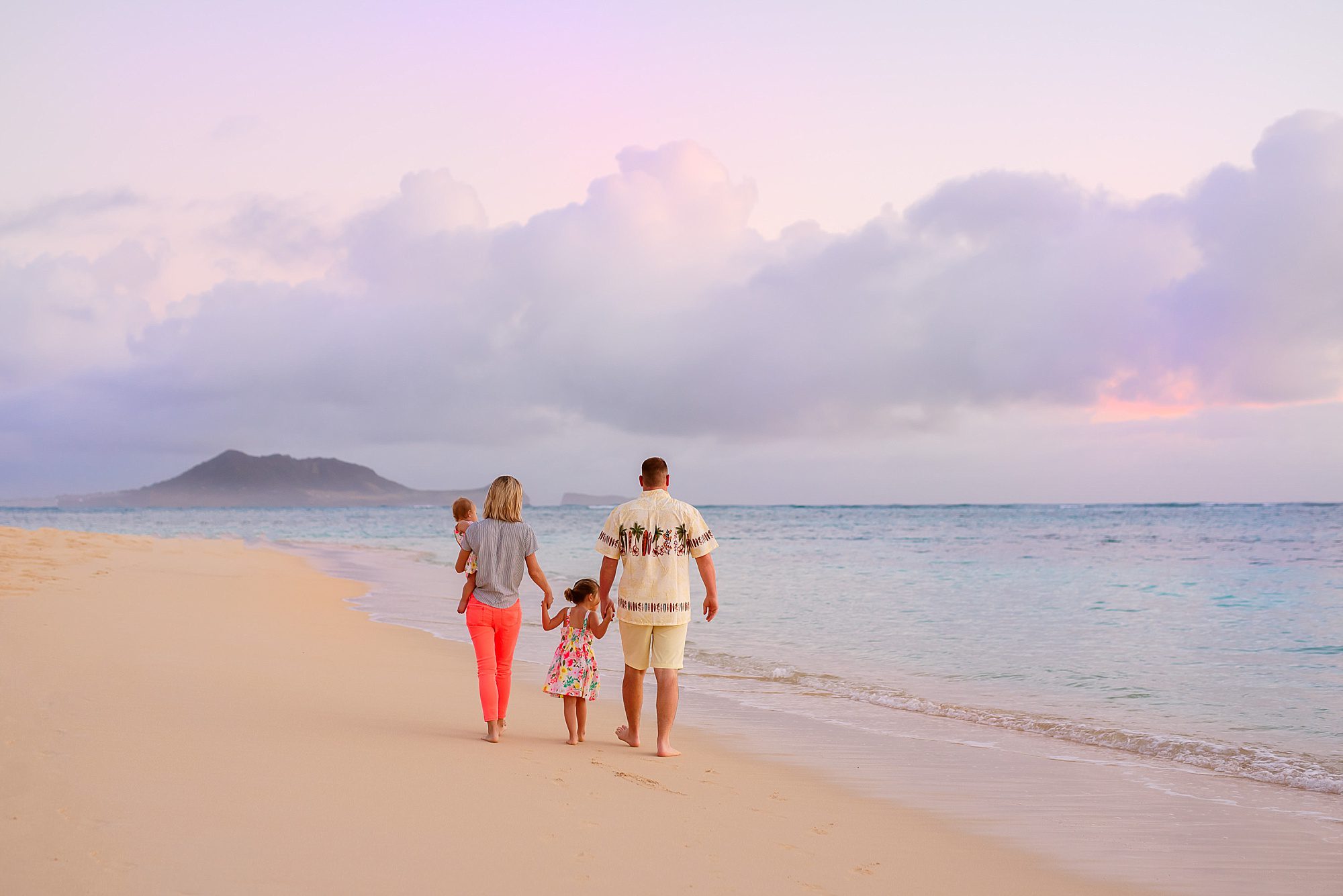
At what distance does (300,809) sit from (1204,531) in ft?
187

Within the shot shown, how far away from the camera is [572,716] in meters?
6.52

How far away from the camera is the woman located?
6285 millimetres

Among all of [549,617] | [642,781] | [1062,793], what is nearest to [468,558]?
[549,617]

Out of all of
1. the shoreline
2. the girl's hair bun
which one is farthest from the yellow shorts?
the shoreline

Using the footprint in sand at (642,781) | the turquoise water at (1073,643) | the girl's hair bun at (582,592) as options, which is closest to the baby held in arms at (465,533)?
the girl's hair bun at (582,592)

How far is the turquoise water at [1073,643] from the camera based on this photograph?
8.16m

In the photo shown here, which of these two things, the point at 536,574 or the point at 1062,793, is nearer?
the point at 1062,793

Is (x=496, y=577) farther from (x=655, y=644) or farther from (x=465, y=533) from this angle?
(x=655, y=644)

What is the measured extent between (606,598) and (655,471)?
92 centimetres

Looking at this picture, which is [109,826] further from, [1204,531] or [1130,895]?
[1204,531]

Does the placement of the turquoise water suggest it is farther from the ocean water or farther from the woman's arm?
the woman's arm

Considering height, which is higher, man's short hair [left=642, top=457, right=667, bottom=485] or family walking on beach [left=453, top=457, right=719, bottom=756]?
man's short hair [left=642, top=457, right=667, bottom=485]

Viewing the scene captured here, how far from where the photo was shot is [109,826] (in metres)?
4.07

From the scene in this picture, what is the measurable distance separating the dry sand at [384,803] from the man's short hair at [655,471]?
1.83m
